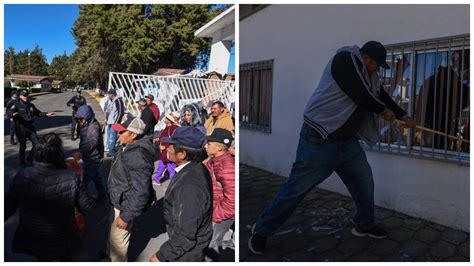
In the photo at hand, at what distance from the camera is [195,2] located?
2.52 meters

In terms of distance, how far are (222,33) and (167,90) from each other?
4772 mm

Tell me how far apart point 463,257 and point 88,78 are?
3743mm

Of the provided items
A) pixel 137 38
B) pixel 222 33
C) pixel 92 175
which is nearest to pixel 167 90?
pixel 92 175

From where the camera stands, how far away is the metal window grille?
3.19m

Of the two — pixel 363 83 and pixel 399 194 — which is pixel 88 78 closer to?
pixel 363 83

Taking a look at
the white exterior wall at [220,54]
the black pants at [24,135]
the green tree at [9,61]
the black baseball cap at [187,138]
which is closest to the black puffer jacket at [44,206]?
the green tree at [9,61]

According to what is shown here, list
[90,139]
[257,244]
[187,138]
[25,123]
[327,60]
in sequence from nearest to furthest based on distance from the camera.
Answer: [187,138], [257,244], [90,139], [327,60], [25,123]

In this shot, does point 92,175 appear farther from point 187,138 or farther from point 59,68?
point 187,138

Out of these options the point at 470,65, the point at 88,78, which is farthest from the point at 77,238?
the point at 470,65

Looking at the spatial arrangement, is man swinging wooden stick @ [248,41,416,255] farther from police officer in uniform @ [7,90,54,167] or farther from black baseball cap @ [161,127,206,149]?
police officer in uniform @ [7,90,54,167]

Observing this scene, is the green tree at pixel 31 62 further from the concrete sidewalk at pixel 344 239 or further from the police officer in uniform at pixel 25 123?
the concrete sidewalk at pixel 344 239

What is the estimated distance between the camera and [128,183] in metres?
2.45

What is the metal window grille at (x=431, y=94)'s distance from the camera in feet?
10.5

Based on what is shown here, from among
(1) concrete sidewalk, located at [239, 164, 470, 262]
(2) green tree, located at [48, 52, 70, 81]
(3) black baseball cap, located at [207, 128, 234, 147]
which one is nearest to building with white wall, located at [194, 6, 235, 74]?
(3) black baseball cap, located at [207, 128, 234, 147]
